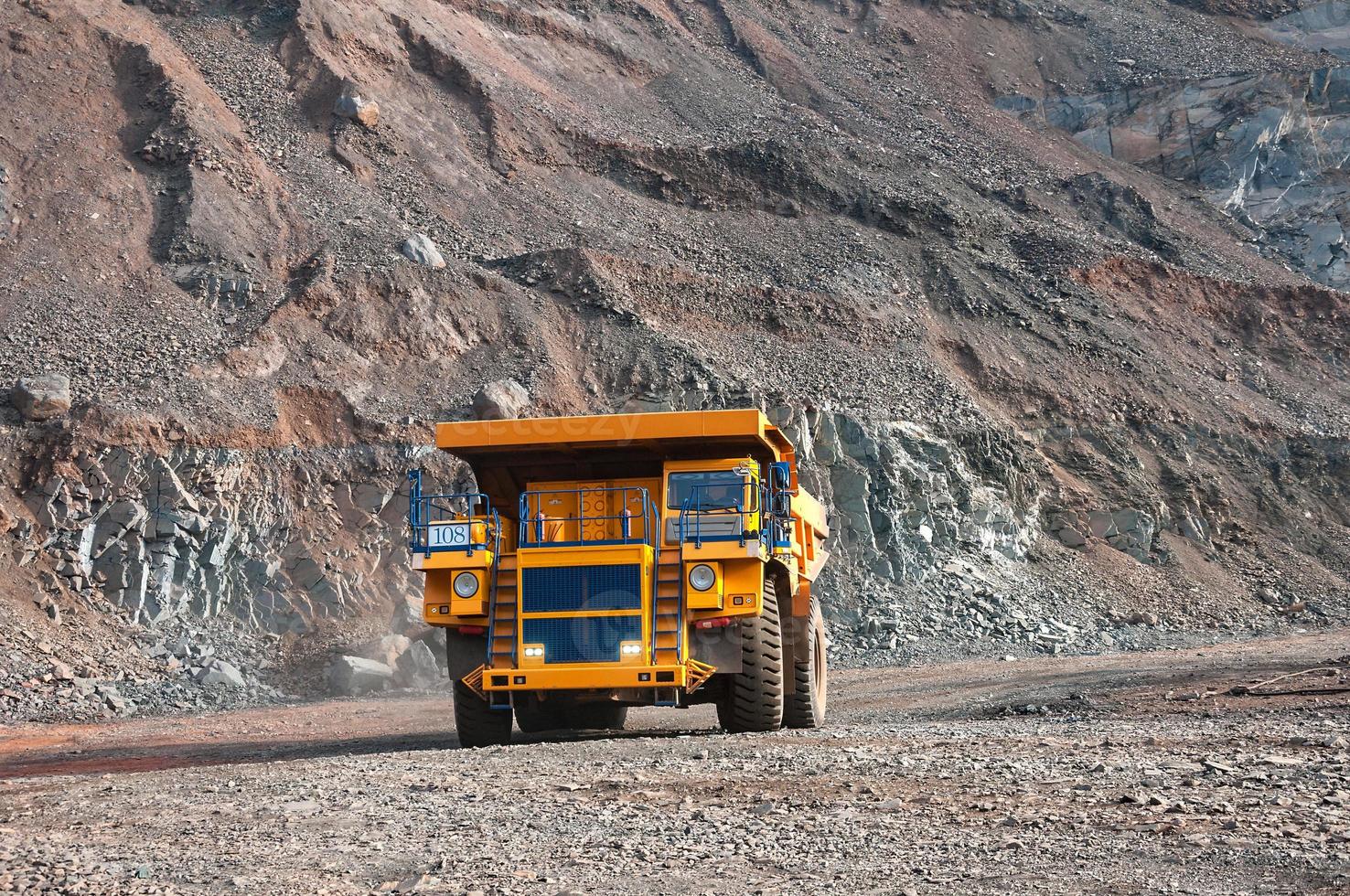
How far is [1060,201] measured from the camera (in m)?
41.4

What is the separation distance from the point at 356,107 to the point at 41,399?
1406 centimetres

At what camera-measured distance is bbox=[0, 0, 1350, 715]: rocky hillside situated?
79.8 feet

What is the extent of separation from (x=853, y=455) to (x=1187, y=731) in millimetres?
18030

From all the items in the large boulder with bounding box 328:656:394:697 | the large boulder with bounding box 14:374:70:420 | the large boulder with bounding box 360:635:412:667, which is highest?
the large boulder with bounding box 14:374:70:420

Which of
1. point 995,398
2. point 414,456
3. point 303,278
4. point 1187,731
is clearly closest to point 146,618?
point 414,456

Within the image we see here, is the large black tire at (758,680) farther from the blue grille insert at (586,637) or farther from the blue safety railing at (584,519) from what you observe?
the blue safety railing at (584,519)

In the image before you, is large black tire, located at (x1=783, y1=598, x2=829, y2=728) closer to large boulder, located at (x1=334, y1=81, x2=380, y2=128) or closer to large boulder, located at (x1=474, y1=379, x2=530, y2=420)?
large boulder, located at (x1=474, y1=379, x2=530, y2=420)

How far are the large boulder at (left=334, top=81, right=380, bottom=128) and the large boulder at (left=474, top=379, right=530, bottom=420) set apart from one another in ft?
35.7

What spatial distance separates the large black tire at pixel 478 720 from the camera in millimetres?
12250

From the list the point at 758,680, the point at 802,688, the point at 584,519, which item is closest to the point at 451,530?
the point at 584,519

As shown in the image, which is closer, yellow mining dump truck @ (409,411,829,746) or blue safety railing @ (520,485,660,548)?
yellow mining dump truck @ (409,411,829,746)

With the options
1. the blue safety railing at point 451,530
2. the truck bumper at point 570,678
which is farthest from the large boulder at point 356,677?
the truck bumper at point 570,678

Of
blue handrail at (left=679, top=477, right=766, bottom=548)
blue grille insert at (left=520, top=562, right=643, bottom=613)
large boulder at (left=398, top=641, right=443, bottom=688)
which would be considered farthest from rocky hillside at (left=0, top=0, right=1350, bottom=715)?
blue handrail at (left=679, top=477, right=766, bottom=548)

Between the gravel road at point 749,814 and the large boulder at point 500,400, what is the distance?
48.0 ft
